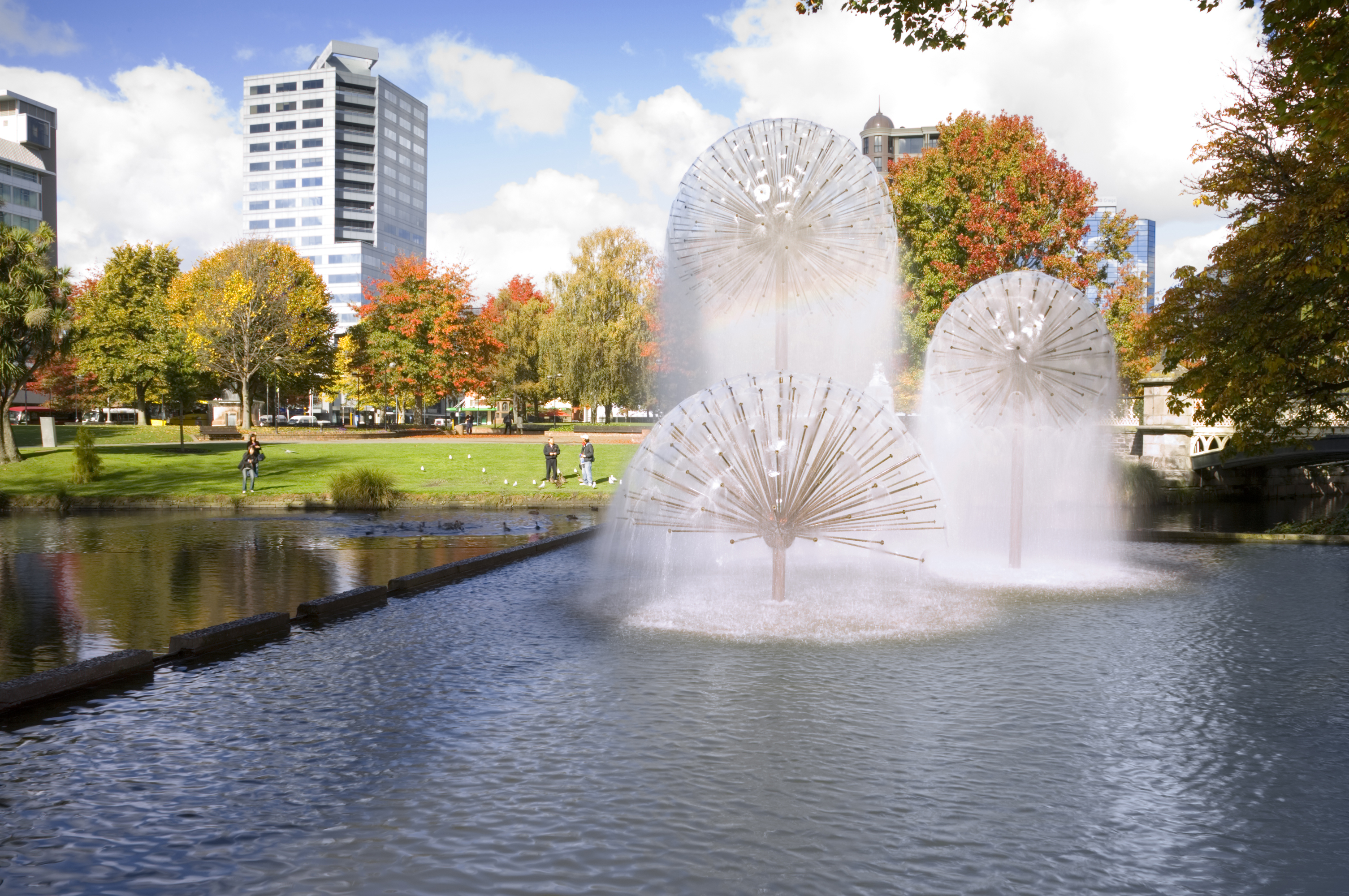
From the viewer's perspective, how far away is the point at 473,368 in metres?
74.7

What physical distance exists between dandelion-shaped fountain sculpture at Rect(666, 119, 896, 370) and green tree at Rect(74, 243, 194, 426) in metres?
60.1

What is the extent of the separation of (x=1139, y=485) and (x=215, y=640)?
42313 mm

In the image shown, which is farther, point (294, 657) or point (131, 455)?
point (131, 455)

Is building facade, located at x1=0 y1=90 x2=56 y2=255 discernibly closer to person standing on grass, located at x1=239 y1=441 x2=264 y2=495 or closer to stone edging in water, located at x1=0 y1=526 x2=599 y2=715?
person standing on grass, located at x1=239 y1=441 x2=264 y2=495

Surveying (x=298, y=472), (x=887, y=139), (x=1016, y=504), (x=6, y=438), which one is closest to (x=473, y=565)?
(x=1016, y=504)

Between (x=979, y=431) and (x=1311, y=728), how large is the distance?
15.3m

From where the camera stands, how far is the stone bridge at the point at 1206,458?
4588 centimetres

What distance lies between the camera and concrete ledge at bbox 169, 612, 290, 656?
34.9ft

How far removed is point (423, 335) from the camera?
73.1 metres

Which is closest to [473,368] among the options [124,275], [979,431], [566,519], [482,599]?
[124,275]

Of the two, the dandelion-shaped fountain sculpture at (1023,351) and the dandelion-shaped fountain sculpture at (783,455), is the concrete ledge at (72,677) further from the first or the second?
the dandelion-shaped fountain sculpture at (1023,351)

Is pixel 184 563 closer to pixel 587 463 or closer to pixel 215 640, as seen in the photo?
pixel 215 640

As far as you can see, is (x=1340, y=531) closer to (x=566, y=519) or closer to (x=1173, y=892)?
(x=566, y=519)

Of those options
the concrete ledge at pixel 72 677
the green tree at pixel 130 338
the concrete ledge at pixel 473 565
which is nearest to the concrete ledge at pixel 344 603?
the concrete ledge at pixel 473 565
